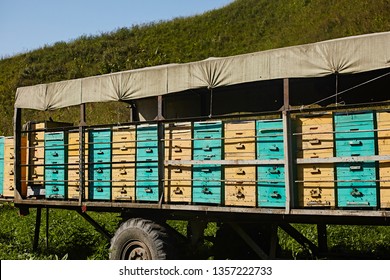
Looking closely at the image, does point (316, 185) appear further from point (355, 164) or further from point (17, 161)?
point (17, 161)

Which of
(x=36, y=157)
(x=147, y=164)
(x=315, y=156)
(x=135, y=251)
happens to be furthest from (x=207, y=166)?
(x=36, y=157)

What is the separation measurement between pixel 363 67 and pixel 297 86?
3.31 m

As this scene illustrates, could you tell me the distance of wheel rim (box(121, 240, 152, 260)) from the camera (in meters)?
8.45

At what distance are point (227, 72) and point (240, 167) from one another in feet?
4.24

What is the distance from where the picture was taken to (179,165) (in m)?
8.12

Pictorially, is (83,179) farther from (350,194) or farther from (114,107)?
(114,107)

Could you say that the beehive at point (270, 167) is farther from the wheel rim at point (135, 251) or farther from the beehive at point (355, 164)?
the wheel rim at point (135, 251)

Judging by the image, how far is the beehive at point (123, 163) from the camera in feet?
28.5

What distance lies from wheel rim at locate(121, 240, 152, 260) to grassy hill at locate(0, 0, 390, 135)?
22512mm

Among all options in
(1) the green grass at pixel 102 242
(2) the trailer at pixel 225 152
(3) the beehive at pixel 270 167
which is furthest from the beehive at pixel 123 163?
(3) the beehive at pixel 270 167

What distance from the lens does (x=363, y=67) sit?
662 centimetres

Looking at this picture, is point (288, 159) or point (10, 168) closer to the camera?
point (288, 159)

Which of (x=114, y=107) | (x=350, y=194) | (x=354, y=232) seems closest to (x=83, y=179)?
(x=350, y=194)

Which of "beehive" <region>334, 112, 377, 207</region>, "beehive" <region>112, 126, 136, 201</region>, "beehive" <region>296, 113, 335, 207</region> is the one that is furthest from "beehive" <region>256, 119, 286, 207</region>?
"beehive" <region>112, 126, 136, 201</region>
